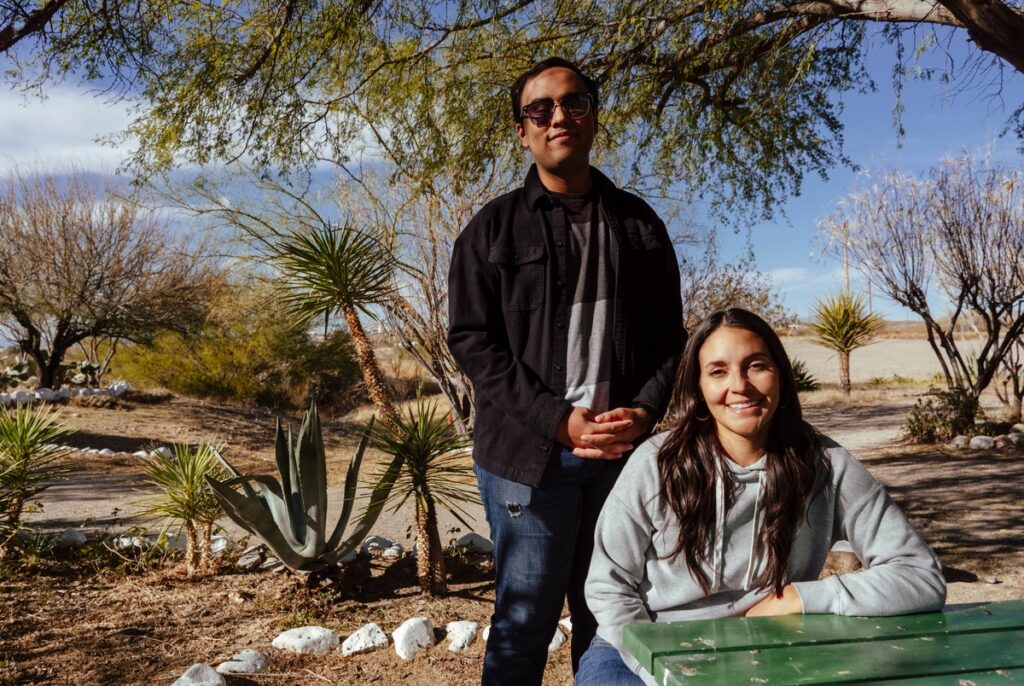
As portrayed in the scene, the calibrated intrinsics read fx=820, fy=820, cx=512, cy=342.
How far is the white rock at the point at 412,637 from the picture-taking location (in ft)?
12.7

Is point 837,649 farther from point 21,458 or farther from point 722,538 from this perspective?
point 21,458

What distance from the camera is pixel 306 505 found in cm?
460

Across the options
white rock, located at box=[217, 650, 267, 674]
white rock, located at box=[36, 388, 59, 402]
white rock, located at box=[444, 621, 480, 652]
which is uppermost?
white rock, located at box=[36, 388, 59, 402]

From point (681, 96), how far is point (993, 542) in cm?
458

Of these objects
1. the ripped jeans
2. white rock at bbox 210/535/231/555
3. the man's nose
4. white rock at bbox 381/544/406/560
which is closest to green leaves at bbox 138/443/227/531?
white rock at bbox 210/535/231/555

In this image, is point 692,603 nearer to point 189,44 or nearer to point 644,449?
point 644,449

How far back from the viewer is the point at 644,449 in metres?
2.02

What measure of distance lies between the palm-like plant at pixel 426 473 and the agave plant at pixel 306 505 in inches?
3.2

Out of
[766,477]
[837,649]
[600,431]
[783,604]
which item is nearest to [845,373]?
[600,431]

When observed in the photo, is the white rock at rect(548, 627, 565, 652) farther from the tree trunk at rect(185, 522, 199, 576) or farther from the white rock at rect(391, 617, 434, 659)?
the tree trunk at rect(185, 522, 199, 576)

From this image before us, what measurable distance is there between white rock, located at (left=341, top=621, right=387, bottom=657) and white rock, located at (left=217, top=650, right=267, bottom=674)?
15.1 inches

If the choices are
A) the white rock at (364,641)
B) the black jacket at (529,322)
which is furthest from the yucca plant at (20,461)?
the black jacket at (529,322)

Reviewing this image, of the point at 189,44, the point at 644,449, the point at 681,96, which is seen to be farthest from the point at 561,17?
the point at 644,449

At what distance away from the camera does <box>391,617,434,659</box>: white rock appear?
3.87 m
